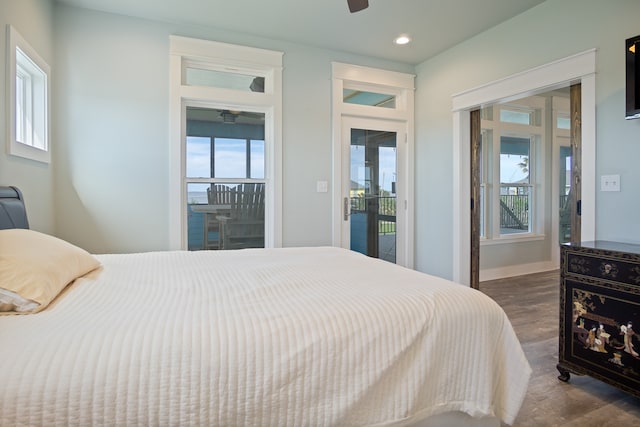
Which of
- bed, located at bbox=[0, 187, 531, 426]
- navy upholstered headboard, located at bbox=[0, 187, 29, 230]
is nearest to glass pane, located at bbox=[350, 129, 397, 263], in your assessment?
bed, located at bbox=[0, 187, 531, 426]

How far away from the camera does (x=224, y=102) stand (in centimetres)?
350

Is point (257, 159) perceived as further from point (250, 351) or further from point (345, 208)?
point (250, 351)

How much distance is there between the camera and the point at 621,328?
6.26 feet

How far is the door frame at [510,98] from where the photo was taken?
2572 mm

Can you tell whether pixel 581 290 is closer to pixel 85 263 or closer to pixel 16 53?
pixel 85 263

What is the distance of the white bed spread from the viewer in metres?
0.85

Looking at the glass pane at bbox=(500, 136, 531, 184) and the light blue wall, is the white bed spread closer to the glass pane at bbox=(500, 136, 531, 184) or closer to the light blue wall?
the light blue wall

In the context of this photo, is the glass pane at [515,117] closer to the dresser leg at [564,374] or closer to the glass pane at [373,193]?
the glass pane at [373,193]

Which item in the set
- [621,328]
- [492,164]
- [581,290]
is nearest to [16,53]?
[581,290]

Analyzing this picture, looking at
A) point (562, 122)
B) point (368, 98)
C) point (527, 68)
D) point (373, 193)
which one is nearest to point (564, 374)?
point (527, 68)

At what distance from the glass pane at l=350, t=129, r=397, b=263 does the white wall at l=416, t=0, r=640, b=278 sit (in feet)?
1.09

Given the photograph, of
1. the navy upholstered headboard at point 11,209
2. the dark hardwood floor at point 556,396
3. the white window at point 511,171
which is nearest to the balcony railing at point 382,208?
the white window at point 511,171

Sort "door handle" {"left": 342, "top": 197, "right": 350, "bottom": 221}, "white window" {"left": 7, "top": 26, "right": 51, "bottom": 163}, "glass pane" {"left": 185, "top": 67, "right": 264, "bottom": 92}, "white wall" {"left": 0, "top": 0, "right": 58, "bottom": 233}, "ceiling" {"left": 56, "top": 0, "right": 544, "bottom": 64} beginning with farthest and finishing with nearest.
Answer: "door handle" {"left": 342, "top": 197, "right": 350, "bottom": 221} → "glass pane" {"left": 185, "top": 67, "right": 264, "bottom": 92} → "ceiling" {"left": 56, "top": 0, "right": 544, "bottom": 64} → "white window" {"left": 7, "top": 26, "right": 51, "bottom": 163} → "white wall" {"left": 0, "top": 0, "right": 58, "bottom": 233}

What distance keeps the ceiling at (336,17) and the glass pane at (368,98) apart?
0.54m
